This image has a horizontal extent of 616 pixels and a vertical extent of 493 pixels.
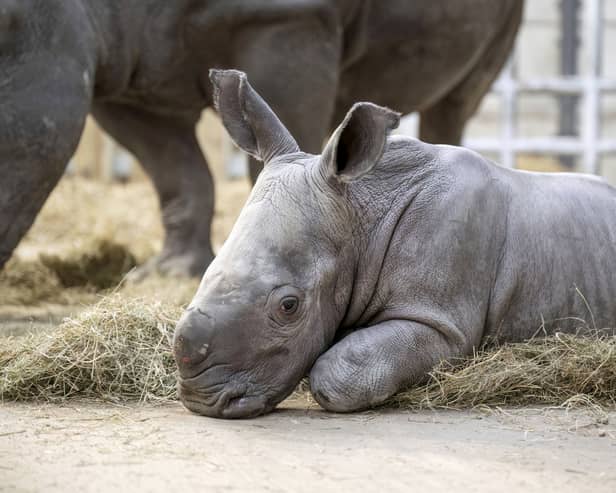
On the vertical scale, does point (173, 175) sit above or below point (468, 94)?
below

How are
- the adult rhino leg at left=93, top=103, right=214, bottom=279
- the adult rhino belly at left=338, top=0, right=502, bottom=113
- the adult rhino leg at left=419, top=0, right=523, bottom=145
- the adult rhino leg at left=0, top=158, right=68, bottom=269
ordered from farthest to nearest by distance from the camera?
the adult rhino leg at left=419, top=0, right=523, bottom=145 → the adult rhino leg at left=93, top=103, right=214, bottom=279 → the adult rhino belly at left=338, top=0, right=502, bottom=113 → the adult rhino leg at left=0, top=158, right=68, bottom=269

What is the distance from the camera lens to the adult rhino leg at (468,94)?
24.1 feet

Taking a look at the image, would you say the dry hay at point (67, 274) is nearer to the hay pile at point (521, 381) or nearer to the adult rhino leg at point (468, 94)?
the adult rhino leg at point (468, 94)

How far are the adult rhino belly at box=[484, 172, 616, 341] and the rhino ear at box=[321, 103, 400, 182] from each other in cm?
69

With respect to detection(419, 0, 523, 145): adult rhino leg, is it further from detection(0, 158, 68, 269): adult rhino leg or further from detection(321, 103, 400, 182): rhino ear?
detection(321, 103, 400, 182): rhino ear

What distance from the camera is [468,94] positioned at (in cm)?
741

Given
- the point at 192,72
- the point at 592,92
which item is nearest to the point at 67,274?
the point at 192,72

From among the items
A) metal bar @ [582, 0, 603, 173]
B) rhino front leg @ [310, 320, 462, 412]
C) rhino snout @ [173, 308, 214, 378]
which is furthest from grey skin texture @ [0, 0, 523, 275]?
metal bar @ [582, 0, 603, 173]

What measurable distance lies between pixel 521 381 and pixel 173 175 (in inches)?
136

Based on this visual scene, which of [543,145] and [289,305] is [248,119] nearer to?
[289,305]

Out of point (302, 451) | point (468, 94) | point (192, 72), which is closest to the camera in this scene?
point (302, 451)

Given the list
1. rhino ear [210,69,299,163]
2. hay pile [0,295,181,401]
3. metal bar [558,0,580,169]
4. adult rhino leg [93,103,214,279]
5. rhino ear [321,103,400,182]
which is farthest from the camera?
metal bar [558,0,580,169]

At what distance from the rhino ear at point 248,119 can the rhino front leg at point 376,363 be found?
0.71 m

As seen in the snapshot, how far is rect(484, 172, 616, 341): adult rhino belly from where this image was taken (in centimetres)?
403
